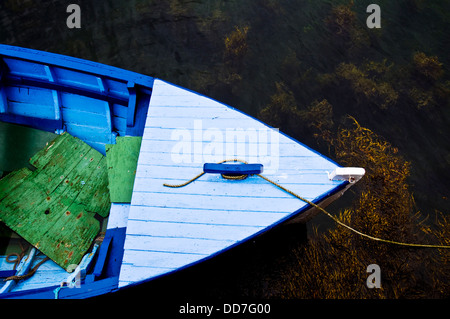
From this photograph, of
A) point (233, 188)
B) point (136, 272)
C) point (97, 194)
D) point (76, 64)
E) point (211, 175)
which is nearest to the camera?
point (136, 272)

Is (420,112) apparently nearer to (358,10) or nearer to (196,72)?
(358,10)

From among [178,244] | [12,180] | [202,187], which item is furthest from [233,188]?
[12,180]

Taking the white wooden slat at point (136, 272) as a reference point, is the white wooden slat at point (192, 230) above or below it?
above

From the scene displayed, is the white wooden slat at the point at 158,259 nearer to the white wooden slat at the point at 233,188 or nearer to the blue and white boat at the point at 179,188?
the blue and white boat at the point at 179,188

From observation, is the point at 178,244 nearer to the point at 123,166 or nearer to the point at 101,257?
the point at 101,257

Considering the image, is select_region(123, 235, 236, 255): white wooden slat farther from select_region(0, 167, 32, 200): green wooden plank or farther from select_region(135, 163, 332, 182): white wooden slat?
select_region(0, 167, 32, 200): green wooden plank

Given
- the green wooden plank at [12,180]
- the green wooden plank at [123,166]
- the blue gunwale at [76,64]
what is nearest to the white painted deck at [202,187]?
the green wooden plank at [123,166]
